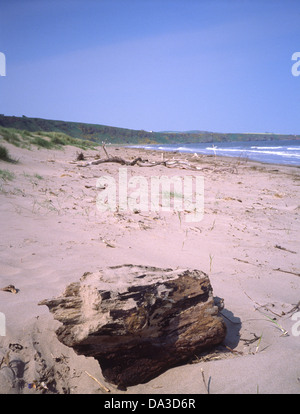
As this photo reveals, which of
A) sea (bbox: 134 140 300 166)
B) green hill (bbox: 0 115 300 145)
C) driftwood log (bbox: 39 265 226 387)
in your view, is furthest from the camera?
green hill (bbox: 0 115 300 145)

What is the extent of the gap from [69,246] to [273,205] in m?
4.43

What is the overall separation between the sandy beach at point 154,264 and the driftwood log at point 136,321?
85 mm

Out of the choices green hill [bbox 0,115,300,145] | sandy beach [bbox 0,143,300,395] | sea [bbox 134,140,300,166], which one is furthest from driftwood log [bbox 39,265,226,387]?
green hill [bbox 0,115,300,145]

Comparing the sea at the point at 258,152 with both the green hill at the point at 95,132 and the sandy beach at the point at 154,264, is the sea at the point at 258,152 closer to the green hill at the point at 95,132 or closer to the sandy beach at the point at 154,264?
the sandy beach at the point at 154,264

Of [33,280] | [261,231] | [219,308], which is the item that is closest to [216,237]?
[261,231]

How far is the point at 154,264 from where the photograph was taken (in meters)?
2.62

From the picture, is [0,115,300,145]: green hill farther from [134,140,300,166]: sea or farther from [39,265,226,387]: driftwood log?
[39,265,226,387]: driftwood log

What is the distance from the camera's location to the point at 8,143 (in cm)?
1022

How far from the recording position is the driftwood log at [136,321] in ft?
4.42

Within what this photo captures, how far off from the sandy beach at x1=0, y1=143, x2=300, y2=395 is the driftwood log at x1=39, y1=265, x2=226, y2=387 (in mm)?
85

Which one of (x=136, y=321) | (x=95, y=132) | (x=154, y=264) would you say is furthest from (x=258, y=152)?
(x=95, y=132)

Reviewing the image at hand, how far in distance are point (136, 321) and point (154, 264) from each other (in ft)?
4.18

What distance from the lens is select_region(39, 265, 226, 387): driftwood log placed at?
1349 millimetres

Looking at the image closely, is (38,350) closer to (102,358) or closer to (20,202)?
(102,358)
